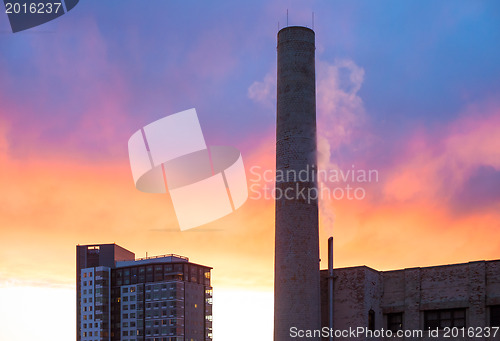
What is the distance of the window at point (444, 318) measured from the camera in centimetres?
4338

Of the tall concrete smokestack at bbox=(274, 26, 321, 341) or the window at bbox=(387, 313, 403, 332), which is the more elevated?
the tall concrete smokestack at bbox=(274, 26, 321, 341)

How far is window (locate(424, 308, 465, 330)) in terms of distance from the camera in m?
43.4

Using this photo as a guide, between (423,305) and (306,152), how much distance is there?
13770 millimetres

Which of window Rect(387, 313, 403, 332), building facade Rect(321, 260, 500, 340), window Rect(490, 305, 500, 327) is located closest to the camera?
window Rect(490, 305, 500, 327)

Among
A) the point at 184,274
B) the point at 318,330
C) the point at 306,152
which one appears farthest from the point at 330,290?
the point at 184,274

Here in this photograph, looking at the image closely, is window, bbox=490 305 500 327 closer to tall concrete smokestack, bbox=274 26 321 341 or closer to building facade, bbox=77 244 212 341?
tall concrete smokestack, bbox=274 26 321 341

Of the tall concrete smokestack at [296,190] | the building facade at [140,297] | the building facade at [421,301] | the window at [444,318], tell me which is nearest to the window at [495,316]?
the building facade at [421,301]

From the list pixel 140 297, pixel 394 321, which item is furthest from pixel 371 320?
pixel 140 297

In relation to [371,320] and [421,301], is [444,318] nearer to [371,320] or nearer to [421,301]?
[421,301]

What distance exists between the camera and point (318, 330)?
1794 inches

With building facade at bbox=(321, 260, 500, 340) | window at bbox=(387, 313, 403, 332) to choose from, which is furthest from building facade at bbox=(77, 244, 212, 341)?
window at bbox=(387, 313, 403, 332)

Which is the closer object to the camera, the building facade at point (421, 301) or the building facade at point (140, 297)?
the building facade at point (421, 301)

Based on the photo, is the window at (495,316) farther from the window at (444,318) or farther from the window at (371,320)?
the window at (371,320)

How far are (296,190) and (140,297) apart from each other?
115446 millimetres
